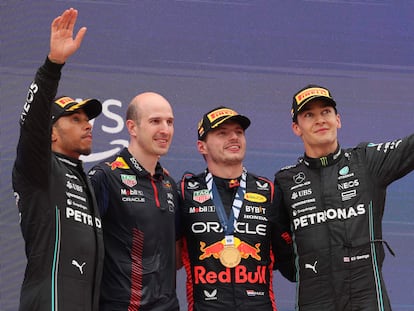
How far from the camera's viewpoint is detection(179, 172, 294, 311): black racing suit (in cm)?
313

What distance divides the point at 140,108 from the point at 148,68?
718mm

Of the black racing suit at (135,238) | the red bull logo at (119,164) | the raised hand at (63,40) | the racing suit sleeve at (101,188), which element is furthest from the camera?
the red bull logo at (119,164)

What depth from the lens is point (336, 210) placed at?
310 cm

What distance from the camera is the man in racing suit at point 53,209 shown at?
246cm

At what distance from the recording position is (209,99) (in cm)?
395

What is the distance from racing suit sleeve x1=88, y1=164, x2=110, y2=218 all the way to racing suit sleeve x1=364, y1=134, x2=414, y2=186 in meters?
1.08

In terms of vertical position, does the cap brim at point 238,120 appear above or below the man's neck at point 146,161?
above

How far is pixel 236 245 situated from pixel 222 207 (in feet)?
0.59

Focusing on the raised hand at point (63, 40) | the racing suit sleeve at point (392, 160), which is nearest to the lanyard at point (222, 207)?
the racing suit sleeve at point (392, 160)

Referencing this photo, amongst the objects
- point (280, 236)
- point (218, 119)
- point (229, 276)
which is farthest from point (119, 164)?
point (280, 236)

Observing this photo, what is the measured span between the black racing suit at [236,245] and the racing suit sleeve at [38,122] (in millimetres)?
885

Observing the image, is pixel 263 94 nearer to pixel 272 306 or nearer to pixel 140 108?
pixel 140 108

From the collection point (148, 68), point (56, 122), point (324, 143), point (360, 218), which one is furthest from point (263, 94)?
point (56, 122)

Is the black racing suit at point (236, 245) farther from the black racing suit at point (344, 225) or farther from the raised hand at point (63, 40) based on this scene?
the raised hand at point (63, 40)
